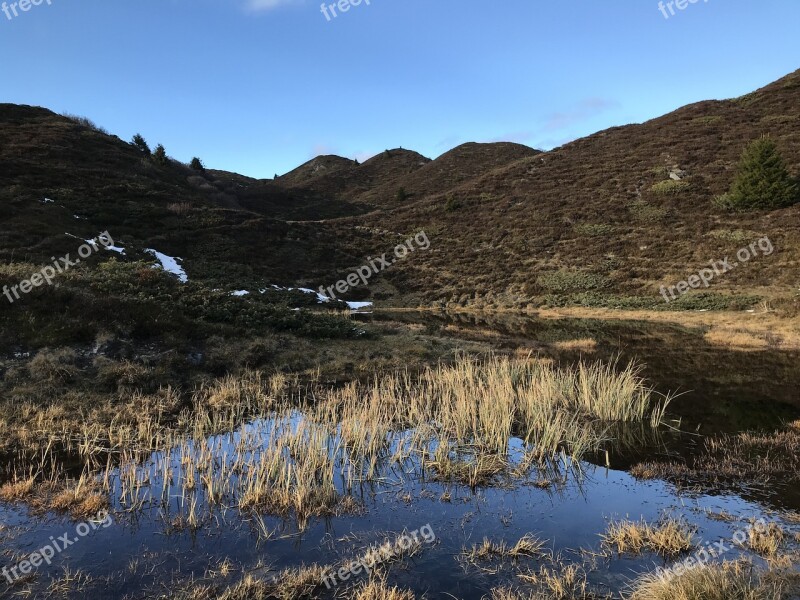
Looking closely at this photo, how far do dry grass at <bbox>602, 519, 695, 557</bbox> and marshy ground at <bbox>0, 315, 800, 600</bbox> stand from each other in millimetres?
20

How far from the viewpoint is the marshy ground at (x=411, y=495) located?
5379mm

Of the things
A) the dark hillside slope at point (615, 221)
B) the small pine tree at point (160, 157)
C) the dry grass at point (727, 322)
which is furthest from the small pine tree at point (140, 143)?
the dry grass at point (727, 322)

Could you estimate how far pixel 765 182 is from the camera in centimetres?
4172

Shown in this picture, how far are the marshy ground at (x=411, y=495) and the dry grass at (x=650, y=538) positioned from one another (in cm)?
2

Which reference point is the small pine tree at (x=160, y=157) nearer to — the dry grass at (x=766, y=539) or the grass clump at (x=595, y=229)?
the grass clump at (x=595, y=229)

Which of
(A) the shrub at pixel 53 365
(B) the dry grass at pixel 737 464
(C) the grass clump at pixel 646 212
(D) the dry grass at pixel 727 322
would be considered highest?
(C) the grass clump at pixel 646 212

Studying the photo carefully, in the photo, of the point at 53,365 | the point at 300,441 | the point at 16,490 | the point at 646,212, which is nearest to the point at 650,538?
the point at 300,441

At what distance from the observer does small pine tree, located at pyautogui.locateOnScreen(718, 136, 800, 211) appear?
136ft

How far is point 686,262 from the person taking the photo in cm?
3944

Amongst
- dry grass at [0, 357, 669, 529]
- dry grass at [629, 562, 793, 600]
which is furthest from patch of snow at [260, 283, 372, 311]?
dry grass at [629, 562, 793, 600]

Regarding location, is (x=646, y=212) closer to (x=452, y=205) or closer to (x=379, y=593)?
(x=452, y=205)

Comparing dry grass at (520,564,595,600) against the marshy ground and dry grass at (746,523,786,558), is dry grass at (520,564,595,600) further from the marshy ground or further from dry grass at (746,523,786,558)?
dry grass at (746,523,786,558)

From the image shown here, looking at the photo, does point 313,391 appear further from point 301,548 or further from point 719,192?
point 719,192

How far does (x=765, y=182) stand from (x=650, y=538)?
47.4 metres
